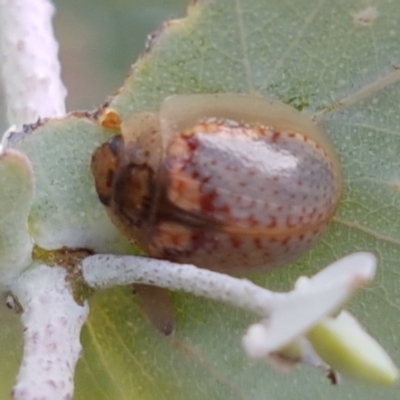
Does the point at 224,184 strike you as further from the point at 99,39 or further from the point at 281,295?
the point at 99,39

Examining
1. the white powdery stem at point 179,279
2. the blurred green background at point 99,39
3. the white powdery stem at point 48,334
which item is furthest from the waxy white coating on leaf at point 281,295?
the blurred green background at point 99,39

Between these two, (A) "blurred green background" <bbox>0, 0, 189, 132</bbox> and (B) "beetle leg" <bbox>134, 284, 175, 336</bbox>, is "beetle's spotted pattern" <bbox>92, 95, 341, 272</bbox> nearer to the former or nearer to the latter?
(B) "beetle leg" <bbox>134, 284, 175, 336</bbox>

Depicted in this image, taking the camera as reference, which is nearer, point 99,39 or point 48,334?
point 48,334

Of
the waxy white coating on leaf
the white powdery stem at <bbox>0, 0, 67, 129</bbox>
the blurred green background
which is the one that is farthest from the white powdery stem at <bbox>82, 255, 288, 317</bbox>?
the blurred green background

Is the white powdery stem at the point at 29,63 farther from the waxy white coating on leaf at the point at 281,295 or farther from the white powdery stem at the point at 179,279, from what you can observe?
the waxy white coating on leaf at the point at 281,295

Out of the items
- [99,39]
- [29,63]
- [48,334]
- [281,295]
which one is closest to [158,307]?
[48,334]

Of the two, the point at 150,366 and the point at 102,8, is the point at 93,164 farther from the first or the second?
the point at 102,8

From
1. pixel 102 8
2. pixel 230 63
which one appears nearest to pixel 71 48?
pixel 102 8
